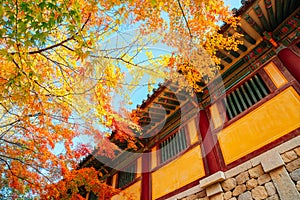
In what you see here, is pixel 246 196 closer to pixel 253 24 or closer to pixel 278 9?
pixel 253 24

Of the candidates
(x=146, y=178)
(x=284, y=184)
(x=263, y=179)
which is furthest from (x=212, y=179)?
(x=146, y=178)

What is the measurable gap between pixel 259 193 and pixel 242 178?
48 cm

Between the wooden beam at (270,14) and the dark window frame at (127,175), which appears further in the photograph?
the dark window frame at (127,175)

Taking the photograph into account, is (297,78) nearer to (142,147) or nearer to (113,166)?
(142,147)

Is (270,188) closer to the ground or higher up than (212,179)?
closer to the ground

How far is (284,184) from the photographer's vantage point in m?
3.88

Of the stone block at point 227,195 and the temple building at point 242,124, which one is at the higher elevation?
the temple building at point 242,124

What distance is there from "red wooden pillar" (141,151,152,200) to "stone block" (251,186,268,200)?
3.84m

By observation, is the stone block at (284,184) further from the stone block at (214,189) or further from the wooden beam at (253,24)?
the wooden beam at (253,24)

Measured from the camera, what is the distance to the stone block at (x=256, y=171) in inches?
171

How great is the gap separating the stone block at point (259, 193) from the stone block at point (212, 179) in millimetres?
778

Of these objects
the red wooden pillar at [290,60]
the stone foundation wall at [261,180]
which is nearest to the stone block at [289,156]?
the stone foundation wall at [261,180]

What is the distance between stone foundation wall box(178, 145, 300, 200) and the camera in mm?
3852

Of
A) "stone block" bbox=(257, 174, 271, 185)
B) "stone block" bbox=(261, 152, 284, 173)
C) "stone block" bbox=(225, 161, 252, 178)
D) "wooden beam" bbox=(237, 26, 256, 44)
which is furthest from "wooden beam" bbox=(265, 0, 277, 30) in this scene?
"stone block" bbox=(257, 174, 271, 185)
